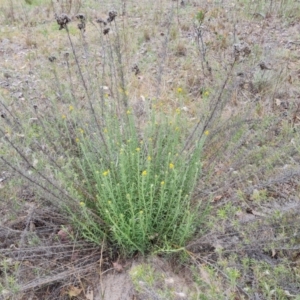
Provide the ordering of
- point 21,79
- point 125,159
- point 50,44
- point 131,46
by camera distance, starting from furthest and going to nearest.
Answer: point 50,44 < point 131,46 < point 21,79 < point 125,159

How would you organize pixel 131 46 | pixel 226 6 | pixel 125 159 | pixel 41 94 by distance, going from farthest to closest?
pixel 226 6, pixel 131 46, pixel 41 94, pixel 125 159

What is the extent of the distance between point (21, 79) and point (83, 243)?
3003 millimetres

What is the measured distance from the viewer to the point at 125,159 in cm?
248

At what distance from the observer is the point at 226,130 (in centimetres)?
303

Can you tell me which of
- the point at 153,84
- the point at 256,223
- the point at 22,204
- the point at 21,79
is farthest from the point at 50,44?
the point at 256,223

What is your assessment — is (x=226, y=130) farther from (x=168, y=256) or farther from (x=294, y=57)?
(x=294, y=57)

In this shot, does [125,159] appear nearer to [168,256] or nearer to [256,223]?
[168,256]

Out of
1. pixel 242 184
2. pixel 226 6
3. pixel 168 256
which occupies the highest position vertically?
pixel 226 6

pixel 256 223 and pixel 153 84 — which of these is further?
pixel 153 84

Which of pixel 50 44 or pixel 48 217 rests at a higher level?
pixel 50 44

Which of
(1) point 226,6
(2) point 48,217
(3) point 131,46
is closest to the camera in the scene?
(2) point 48,217

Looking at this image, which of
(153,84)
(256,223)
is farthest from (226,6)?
(256,223)

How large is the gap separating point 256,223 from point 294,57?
9.96 ft

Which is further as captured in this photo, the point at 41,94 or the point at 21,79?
the point at 21,79
